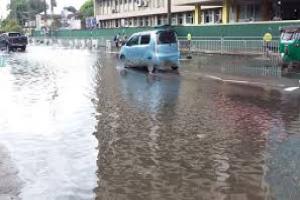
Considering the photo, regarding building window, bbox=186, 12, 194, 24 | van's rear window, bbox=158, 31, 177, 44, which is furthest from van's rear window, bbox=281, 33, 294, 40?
building window, bbox=186, 12, 194, 24

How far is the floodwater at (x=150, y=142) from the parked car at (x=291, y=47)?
233 inches

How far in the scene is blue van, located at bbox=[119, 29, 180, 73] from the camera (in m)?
25.7

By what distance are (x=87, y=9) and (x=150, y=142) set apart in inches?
5516

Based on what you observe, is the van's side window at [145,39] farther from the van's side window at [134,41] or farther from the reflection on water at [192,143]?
the reflection on water at [192,143]

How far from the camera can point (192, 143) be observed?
9828mm

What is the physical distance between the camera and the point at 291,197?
21.3 feet

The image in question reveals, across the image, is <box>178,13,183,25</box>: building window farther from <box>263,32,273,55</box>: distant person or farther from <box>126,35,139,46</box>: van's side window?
<box>126,35,139,46</box>: van's side window

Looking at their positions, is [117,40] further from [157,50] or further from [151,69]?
[157,50]

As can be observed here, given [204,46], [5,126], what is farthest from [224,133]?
[204,46]

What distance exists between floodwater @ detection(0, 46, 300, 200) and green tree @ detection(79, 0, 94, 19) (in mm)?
125287

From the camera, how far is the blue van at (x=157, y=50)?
2566 cm

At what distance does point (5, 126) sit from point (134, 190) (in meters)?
5.71

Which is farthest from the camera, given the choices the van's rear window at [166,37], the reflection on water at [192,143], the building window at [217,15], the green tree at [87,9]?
the green tree at [87,9]

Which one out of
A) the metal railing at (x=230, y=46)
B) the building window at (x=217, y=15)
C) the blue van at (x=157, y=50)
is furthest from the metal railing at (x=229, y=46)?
the building window at (x=217, y=15)
